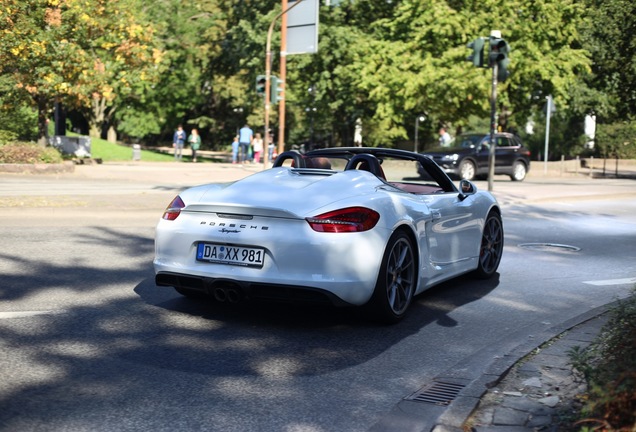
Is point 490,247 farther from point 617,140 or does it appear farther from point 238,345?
point 617,140

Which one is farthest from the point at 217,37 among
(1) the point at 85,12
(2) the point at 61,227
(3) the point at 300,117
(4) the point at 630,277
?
(4) the point at 630,277

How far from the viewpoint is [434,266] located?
293 inches

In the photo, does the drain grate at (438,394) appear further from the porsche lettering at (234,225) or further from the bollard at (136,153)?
the bollard at (136,153)

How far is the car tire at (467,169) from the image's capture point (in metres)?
30.8

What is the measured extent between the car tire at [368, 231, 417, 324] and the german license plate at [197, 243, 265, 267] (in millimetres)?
881

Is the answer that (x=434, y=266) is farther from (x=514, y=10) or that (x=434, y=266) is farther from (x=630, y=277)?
(x=514, y=10)

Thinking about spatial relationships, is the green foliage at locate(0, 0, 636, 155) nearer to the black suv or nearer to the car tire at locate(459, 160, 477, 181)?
the black suv

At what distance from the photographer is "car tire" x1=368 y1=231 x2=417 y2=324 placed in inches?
252

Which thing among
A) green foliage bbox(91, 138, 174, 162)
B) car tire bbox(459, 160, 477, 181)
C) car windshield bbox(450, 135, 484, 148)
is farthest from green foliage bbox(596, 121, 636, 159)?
green foliage bbox(91, 138, 174, 162)

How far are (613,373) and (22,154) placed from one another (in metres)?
24.1

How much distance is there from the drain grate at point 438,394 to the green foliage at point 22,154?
22.5m

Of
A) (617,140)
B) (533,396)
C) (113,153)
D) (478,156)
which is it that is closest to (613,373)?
(533,396)

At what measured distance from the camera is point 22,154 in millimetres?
25641

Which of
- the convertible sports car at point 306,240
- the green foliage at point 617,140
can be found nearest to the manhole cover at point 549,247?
the convertible sports car at point 306,240
